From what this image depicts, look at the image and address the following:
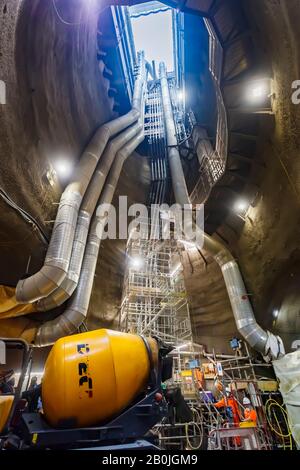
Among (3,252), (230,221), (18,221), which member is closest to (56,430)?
(18,221)

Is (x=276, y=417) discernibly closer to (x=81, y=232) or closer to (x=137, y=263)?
(x=137, y=263)

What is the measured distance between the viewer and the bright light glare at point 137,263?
35.9ft

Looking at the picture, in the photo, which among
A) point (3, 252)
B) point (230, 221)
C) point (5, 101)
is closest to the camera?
point (5, 101)

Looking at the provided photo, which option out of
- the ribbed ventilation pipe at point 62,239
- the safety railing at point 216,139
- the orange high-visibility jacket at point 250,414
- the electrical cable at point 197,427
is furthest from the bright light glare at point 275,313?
the ribbed ventilation pipe at point 62,239

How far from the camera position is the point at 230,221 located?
962cm

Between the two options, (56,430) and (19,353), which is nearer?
(56,430)

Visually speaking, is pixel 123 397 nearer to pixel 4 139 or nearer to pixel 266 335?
pixel 4 139

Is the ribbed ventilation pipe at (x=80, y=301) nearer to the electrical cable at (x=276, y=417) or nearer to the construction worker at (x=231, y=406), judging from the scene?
the construction worker at (x=231, y=406)

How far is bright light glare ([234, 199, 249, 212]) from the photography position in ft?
28.2

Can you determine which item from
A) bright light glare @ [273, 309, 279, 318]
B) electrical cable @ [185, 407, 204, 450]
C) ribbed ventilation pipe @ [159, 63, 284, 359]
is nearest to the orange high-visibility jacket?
electrical cable @ [185, 407, 204, 450]

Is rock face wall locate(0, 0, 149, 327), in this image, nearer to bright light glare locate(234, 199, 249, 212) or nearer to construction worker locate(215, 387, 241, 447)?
construction worker locate(215, 387, 241, 447)

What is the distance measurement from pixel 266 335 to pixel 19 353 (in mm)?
7481

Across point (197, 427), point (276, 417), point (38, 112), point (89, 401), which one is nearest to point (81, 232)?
point (38, 112)

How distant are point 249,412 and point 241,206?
6857 mm
